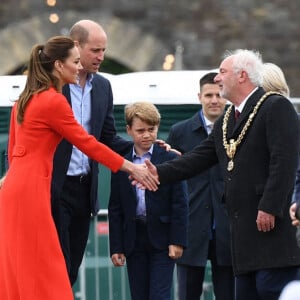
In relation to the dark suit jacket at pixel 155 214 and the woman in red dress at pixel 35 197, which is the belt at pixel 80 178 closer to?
the dark suit jacket at pixel 155 214

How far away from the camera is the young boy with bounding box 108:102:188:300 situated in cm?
1016

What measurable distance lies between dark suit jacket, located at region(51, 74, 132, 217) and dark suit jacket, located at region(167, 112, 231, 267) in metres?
0.51

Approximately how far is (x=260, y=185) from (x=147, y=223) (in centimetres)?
135

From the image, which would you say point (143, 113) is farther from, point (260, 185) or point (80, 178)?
point (260, 185)

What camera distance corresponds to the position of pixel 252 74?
30.6 feet

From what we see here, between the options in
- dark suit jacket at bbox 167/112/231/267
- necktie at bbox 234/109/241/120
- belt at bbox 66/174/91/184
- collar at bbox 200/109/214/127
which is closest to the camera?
necktie at bbox 234/109/241/120

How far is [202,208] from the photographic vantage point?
10664mm

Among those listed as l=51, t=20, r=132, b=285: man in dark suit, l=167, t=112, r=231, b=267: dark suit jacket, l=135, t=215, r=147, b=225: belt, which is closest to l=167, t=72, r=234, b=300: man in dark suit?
l=167, t=112, r=231, b=267: dark suit jacket

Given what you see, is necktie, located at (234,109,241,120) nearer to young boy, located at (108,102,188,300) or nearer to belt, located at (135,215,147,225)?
young boy, located at (108,102,188,300)

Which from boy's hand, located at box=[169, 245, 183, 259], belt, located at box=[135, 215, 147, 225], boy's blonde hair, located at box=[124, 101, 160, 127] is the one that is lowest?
boy's hand, located at box=[169, 245, 183, 259]

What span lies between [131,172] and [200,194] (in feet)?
3.63

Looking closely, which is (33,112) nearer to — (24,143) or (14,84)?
(24,143)

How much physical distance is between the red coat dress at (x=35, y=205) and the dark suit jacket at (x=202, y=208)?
54.8 inches

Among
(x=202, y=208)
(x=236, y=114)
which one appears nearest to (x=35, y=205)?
(x=236, y=114)
